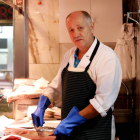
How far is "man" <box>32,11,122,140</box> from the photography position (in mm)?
1175

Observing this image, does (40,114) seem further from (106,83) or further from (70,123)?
(106,83)

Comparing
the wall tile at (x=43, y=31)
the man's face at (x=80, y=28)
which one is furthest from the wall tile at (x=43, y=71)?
the man's face at (x=80, y=28)

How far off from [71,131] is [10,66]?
1557mm

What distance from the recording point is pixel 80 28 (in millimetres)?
1365

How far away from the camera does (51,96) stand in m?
1.52

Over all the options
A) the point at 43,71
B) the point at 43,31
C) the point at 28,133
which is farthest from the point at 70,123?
the point at 43,31

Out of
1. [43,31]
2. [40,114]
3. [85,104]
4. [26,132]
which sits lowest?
[26,132]

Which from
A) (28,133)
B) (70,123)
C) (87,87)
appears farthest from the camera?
(28,133)

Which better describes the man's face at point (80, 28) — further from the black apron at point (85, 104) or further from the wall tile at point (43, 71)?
the wall tile at point (43, 71)

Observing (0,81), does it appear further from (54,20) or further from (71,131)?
(71,131)

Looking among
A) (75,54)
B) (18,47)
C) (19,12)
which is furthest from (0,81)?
(75,54)

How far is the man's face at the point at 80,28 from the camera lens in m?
→ 1.35

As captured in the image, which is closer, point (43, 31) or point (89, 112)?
point (89, 112)

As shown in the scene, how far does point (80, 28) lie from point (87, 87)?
1.32 ft
